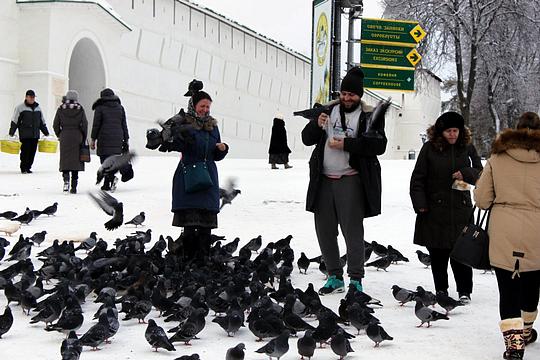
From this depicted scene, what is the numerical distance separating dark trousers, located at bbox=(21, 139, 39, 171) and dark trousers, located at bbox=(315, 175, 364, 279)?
11689 mm

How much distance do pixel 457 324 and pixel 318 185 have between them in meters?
1.51

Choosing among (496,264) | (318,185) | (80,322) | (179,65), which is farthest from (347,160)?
(179,65)

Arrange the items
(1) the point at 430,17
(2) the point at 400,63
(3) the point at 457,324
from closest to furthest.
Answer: (3) the point at 457,324 → (2) the point at 400,63 → (1) the point at 430,17

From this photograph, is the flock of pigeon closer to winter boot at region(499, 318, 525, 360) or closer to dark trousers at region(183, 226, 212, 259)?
dark trousers at region(183, 226, 212, 259)

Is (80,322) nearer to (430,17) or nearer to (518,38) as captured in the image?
(430,17)

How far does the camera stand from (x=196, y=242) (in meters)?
7.74

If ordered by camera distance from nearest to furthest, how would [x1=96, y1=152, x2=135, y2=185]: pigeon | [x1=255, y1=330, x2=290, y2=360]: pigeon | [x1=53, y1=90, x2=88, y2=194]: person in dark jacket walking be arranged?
[x1=255, y1=330, x2=290, y2=360]: pigeon → [x1=96, y1=152, x2=135, y2=185]: pigeon → [x1=53, y1=90, x2=88, y2=194]: person in dark jacket walking

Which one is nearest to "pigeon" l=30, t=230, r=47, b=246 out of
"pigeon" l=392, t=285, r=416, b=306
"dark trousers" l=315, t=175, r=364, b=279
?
"dark trousers" l=315, t=175, r=364, b=279

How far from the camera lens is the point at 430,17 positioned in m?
30.8

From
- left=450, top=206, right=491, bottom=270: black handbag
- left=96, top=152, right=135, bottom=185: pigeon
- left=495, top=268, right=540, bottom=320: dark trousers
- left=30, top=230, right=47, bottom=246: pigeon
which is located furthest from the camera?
left=30, top=230, right=47, bottom=246: pigeon

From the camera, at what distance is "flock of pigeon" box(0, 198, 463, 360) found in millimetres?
5232

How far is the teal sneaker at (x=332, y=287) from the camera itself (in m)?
7.12

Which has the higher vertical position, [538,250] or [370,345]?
[538,250]

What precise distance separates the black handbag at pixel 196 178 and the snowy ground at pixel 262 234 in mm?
1208
